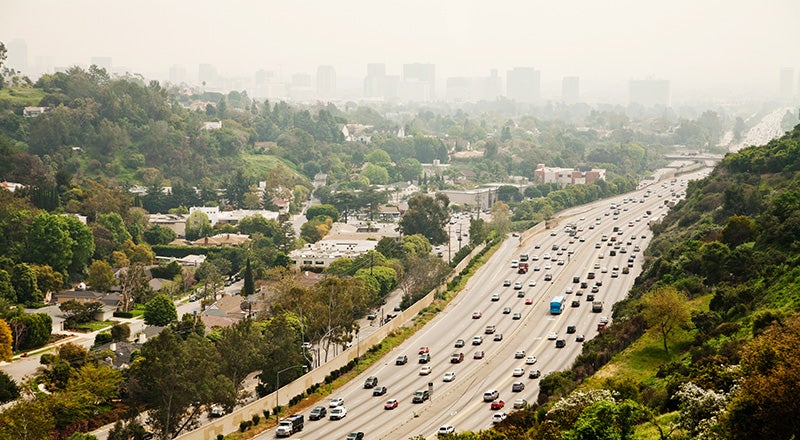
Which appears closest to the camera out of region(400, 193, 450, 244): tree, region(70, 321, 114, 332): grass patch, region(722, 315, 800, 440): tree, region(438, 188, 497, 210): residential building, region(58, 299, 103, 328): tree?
region(722, 315, 800, 440): tree

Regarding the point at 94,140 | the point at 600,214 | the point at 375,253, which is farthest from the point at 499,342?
the point at 94,140

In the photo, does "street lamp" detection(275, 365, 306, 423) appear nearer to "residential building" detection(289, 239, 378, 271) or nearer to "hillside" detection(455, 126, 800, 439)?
"hillside" detection(455, 126, 800, 439)

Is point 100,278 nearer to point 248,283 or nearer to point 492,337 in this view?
point 248,283

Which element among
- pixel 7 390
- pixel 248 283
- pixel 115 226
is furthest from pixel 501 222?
pixel 7 390

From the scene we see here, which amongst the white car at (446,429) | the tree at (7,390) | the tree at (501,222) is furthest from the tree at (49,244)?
the white car at (446,429)

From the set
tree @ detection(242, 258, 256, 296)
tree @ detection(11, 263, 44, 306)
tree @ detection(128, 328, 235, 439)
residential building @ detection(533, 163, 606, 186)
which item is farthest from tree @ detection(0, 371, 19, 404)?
residential building @ detection(533, 163, 606, 186)

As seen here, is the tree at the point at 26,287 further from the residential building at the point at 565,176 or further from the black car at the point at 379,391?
the residential building at the point at 565,176
